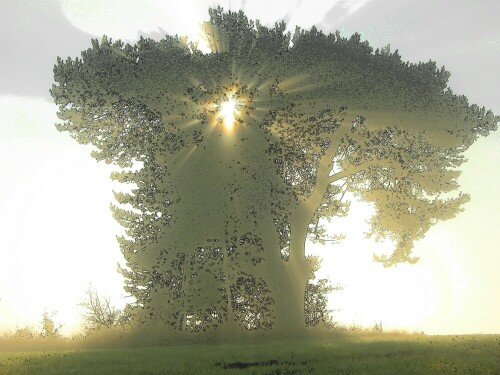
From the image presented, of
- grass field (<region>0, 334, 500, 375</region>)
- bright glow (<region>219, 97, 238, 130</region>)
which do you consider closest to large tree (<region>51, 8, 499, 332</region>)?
bright glow (<region>219, 97, 238, 130</region>)

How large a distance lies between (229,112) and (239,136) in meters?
1.53

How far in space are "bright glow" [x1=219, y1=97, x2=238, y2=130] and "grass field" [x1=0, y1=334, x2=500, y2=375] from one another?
13.9m

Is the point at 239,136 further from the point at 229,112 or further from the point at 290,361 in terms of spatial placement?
the point at 290,361

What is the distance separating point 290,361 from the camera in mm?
19312

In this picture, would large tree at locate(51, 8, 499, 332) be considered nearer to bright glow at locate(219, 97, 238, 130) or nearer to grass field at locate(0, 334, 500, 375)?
bright glow at locate(219, 97, 238, 130)

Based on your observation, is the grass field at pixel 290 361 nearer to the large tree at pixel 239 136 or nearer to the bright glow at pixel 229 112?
the large tree at pixel 239 136

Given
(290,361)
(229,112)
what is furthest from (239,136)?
(290,361)

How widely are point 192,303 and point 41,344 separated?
361 inches

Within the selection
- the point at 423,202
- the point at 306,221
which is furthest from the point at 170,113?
the point at 423,202

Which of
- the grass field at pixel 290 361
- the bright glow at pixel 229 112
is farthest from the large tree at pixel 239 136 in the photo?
the grass field at pixel 290 361

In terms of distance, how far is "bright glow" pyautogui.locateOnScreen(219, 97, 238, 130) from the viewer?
32.1 m

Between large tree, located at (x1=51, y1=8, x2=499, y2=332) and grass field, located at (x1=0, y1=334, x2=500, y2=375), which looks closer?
grass field, located at (x1=0, y1=334, x2=500, y2=375)

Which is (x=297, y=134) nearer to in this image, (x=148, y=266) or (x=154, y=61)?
(x=154, y=61)

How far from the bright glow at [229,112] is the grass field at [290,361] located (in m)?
13.9
